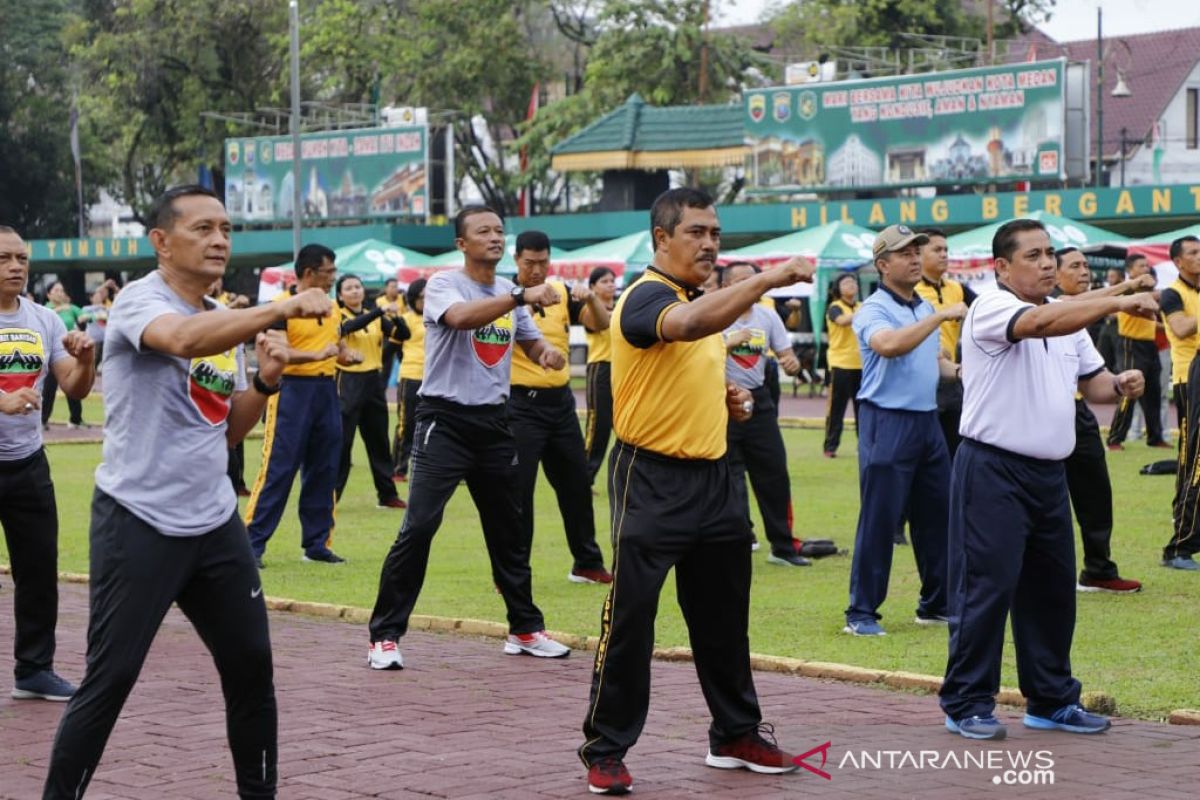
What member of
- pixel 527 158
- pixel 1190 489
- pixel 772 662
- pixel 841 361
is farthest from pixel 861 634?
pixel 527 158

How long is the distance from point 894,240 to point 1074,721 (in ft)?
9.93

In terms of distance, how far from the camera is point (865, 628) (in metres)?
9.52

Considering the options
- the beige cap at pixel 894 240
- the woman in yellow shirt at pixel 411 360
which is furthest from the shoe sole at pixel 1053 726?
the woman in yellow shirt at pixel 411 360

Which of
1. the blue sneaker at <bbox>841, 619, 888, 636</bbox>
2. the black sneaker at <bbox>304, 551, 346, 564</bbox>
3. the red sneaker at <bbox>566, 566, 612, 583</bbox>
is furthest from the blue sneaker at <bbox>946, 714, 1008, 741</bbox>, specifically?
the black sneaker at <bbox>304, 551, 346, 564</bbox>

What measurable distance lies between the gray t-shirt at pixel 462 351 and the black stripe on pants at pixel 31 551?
6.16 feet

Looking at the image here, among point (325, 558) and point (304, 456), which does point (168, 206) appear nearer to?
point (304, 456)

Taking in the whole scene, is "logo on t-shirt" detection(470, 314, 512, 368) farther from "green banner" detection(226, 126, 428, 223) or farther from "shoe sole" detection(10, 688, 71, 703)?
"green banner" detection(226, 126, 428, 223)

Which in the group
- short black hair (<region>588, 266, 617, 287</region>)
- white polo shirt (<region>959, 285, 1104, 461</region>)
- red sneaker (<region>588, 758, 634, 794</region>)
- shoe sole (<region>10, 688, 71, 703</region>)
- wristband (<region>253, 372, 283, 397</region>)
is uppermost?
short black hair (<region>588, 266, 617, 287</region>)

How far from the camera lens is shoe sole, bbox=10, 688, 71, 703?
8189mm

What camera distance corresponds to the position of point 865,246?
29.9 meters

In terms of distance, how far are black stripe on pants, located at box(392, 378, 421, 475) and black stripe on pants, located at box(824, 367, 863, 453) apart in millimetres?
4460

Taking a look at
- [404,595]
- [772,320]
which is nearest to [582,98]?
[772,320]

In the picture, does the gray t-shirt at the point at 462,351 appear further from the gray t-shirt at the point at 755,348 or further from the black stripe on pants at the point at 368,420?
the black stripe on pants at the point at 368,420

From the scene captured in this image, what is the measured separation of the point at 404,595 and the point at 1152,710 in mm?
3427
